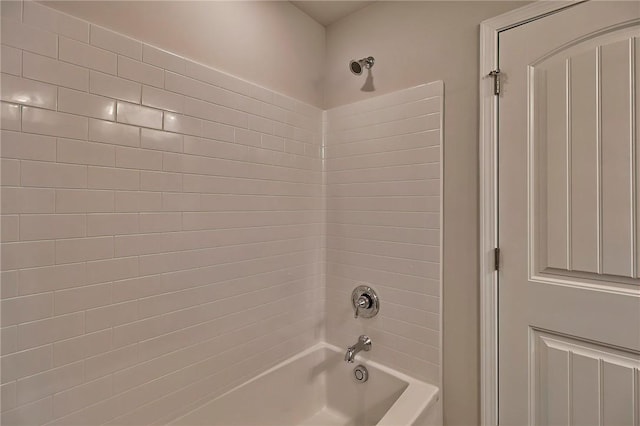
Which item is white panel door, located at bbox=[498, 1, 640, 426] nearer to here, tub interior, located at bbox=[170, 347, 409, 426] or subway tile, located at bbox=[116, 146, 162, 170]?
tub interior, located at bbox=[170, 347, 409, 426]

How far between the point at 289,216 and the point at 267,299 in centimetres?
45

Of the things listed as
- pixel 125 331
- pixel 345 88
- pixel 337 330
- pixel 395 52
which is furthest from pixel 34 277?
pixel 395 52

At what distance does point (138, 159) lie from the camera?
1.13 meters

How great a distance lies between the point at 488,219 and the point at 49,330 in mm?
1637

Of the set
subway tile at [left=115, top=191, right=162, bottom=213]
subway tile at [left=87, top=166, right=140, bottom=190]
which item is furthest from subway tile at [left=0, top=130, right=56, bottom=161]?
subway tile at [left=115, top=191, right=162, bottom=213]

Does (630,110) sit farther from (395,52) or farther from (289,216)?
(289,216)

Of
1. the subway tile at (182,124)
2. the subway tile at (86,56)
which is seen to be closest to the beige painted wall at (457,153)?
the subway tile at (182,124)

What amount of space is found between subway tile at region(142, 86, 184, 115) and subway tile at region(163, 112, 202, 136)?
27 mm

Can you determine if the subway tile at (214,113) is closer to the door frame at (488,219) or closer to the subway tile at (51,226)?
the subway tile at (51,226)

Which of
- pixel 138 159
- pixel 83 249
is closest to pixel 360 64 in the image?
pixel 138 159

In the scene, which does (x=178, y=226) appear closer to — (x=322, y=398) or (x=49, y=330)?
(x=49, y=330)

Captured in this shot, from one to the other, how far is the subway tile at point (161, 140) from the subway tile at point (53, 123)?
178 mm

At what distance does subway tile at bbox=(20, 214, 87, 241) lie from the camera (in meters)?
0.92

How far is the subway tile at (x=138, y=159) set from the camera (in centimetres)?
109
